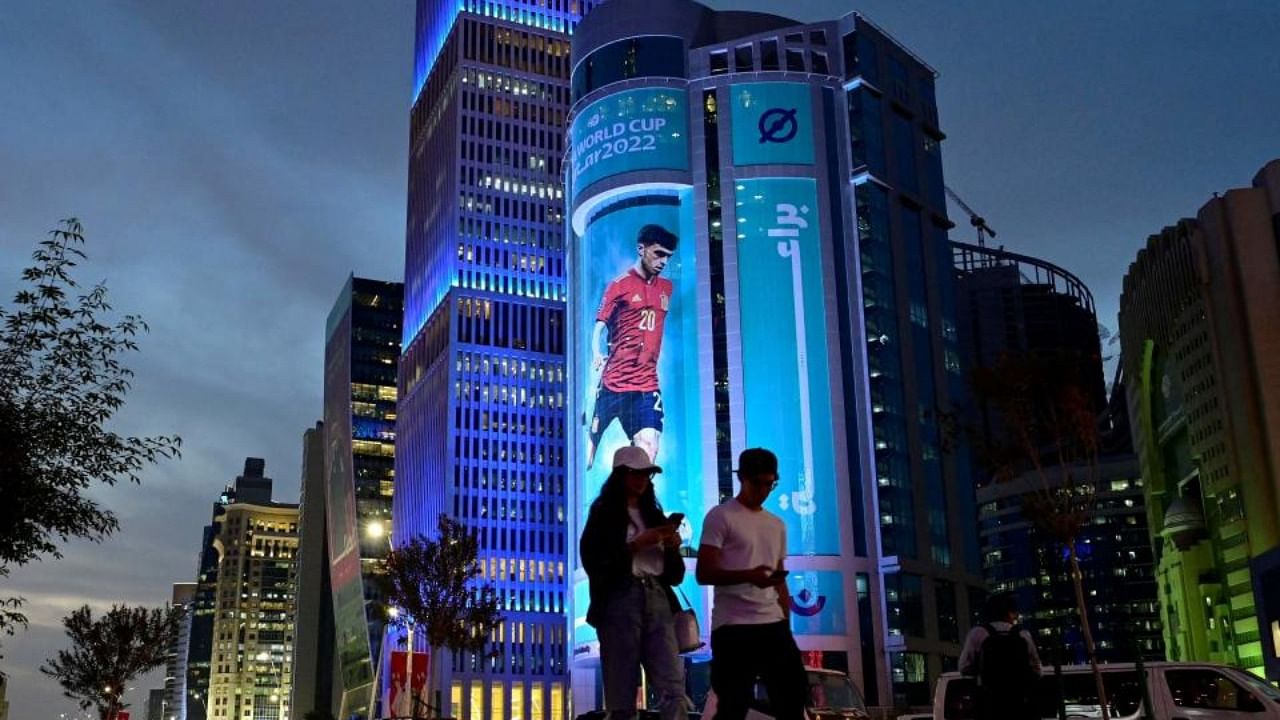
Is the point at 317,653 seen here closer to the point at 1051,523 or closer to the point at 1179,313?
the point at 1179,313

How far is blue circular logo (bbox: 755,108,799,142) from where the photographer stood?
75.6 m

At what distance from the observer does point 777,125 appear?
2987 inches

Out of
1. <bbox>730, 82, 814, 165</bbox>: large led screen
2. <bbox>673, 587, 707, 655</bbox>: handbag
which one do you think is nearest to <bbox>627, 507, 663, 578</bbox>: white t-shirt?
<bbox>673, 587, 707, 655</bbox>: handbag

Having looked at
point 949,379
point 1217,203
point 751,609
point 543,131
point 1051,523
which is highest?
point 543,131

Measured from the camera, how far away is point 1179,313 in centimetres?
8294

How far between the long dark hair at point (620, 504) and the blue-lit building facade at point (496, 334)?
9772 centimetres

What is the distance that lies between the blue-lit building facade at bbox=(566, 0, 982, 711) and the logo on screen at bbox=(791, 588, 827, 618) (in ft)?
0.40

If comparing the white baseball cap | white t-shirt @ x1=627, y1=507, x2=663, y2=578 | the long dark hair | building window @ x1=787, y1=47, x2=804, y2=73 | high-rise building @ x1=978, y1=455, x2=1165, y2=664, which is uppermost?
building window @ x1=787, y1=47, x2=804, y2=73

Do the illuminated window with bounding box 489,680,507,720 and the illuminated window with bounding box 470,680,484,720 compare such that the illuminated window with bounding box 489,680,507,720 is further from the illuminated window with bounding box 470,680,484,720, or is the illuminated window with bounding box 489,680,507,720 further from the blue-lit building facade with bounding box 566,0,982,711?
the blue-lit building facade with bounding box 566,0,982,711

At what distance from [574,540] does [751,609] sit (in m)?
75.7

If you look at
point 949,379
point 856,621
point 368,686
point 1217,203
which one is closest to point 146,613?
point 856,621

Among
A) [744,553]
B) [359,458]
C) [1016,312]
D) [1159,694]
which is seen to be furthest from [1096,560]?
[744,553]

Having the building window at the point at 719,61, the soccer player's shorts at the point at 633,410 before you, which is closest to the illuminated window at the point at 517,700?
the soccer player's shorts at the point at 633,410

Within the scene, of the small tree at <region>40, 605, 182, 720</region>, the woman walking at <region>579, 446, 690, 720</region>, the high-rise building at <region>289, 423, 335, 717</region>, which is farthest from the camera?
the high-rise building at <region>289, 423, 335, 717</region>
